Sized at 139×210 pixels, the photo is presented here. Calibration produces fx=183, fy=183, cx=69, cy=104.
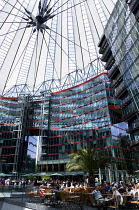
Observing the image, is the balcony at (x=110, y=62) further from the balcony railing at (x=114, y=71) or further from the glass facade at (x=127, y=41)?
the glass facade at (x=127, y=41)

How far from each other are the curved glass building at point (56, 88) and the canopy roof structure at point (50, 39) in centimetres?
16

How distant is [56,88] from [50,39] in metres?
26.7

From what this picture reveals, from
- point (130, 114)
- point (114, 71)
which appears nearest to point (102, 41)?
point (114, 71)

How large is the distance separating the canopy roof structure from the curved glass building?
157mm

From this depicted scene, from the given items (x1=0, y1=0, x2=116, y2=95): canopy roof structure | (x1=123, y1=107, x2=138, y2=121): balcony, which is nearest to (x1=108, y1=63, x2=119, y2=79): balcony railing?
(x1=0, y1=0, x2=116, y2=95): canopy roof structure

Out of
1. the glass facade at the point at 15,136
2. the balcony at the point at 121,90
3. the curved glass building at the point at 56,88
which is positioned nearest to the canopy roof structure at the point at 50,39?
the curved glass building at the point at 56,88

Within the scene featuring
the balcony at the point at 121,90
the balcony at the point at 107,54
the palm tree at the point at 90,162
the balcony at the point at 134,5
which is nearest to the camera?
the palm tree at the point at 90,162

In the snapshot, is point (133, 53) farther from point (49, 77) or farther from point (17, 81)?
point (17, 81)

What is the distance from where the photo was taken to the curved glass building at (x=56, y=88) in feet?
114

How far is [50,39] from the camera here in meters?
40.0

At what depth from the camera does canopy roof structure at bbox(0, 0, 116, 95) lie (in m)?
33.6

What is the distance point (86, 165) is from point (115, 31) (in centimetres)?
2210

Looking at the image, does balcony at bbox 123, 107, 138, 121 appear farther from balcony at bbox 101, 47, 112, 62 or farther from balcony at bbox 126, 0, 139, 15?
balcony at bbox 126, 0, 139, 15

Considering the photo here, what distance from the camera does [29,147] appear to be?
6850 centimetres
